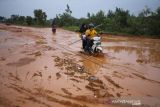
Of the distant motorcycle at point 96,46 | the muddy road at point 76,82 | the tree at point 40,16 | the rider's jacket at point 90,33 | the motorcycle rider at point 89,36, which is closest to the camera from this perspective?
the muddy road at point 76,82

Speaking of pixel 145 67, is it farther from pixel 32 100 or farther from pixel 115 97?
pixel 32 100

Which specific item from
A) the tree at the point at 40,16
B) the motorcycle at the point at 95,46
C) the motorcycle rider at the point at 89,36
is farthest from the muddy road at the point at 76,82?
the tree at the point at 40,16

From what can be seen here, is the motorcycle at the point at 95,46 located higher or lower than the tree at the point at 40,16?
lower

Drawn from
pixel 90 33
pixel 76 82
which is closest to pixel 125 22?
pixel 90 33

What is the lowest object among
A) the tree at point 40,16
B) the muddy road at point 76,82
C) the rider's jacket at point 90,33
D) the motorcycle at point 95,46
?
the muddy road at point 76,82

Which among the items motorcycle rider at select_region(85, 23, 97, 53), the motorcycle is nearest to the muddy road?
the motorcycle

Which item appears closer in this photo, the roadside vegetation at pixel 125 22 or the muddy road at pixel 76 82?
the muddy road at pixel 76 82

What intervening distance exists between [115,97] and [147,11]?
87.9 feet

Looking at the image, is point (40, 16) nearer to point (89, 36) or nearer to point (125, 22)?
point (125, 22)

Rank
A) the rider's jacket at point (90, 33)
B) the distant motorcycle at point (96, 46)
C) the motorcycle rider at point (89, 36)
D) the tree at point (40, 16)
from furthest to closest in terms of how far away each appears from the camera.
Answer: the tree at point (40, 16)
the rider's jacket at point (90, 33)
the motorcycle rider at point (89, 36)
the distant motorcycle at point (96, 46)

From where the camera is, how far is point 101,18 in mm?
Answer: 38062

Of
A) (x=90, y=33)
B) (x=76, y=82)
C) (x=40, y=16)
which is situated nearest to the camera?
(x=76, y=82)

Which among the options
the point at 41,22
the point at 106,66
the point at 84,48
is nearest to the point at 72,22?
the point at 41,22

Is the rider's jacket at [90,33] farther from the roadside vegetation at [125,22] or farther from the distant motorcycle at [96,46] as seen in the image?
the roadside vegetation at [125,22]
